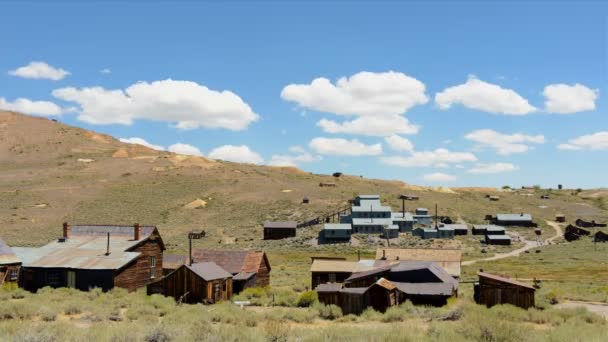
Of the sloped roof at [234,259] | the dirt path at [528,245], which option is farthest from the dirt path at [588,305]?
the dirt path at [528,245]

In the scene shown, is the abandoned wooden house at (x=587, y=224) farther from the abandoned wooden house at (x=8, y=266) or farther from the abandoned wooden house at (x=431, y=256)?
the abandoned wooden house at (x=8, y=266)

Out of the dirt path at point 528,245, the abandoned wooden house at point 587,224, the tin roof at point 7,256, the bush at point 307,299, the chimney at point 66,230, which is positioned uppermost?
the chimney at point 66,230

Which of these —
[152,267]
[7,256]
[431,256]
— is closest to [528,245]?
[431,256]

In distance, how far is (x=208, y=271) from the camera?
34.8 m

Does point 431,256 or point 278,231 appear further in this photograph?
point 278,231

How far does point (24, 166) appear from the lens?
137 metres

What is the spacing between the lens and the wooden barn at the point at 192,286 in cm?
3319

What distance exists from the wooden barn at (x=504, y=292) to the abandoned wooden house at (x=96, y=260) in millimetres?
22329

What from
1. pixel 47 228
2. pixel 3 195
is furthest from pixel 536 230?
pixel 3 195

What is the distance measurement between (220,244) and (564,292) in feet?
167

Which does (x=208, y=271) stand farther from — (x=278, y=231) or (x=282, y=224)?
(x=282, y=224)

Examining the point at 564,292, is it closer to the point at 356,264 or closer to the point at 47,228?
the point at 356,264

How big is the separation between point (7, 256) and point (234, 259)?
14881 millimetres

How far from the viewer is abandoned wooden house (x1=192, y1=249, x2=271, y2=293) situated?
3875cm
